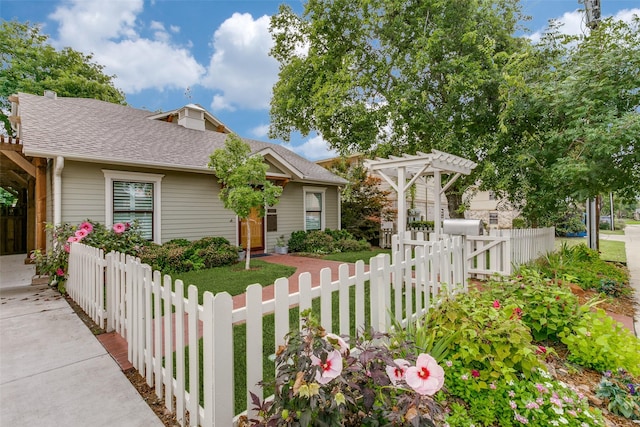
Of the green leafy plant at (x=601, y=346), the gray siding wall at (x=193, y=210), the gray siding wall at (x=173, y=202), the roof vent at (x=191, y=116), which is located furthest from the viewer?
the roof vent at (x=191, y=116)

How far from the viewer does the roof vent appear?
11.6 m

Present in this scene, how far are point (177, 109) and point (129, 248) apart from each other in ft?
25.0

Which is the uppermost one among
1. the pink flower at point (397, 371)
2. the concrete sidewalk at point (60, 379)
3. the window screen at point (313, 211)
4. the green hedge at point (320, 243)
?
the window screen at point (313, 211)

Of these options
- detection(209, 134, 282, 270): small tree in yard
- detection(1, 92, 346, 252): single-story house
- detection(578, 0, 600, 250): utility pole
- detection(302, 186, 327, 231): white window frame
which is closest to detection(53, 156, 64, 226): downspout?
detection(1, 92, 346, 252): single-story house

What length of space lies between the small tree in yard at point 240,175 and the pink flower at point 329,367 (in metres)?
5.98

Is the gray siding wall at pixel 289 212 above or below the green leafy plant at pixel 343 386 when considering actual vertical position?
above

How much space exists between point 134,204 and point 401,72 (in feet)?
27.2

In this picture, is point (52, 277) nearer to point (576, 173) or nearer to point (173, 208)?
point (173, 208)

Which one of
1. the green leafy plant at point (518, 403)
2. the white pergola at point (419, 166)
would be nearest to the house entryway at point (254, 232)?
the white pergola at point (419, 166)

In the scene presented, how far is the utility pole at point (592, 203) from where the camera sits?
7465mm

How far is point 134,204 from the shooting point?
7.71 metres

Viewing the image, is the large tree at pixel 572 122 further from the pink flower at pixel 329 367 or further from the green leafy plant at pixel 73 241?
the green leafy plant at pixel 73 241

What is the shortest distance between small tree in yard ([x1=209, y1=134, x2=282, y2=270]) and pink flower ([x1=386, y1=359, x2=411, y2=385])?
597 centimetres

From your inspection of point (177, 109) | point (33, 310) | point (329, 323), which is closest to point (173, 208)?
point (33, 310)
